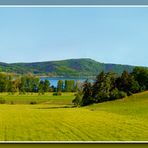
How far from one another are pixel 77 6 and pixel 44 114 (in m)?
2.01

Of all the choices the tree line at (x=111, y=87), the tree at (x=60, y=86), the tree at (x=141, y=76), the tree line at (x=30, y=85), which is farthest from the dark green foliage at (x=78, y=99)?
the tree at (x=141, y=76)

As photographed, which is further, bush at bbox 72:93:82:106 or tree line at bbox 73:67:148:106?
bush at bbox 72:93:82:106

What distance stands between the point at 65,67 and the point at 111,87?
915mm

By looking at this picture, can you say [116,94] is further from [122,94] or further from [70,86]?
[70,86]

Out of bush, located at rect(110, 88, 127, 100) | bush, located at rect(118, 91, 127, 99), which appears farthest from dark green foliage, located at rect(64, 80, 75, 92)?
bush, located at rect(118, 91, 127, 99)

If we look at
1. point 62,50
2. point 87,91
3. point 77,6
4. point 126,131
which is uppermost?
point 77,6

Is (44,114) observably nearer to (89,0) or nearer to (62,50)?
(62,50)

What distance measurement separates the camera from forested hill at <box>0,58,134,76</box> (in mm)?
9961

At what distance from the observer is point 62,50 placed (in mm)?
9969

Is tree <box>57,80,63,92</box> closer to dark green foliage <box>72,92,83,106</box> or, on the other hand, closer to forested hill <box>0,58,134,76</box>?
forested hill <box>0,58,134,76</box>

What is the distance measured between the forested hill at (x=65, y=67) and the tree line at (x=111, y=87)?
0.12 meters

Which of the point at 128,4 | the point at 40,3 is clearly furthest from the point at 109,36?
the point at 40,3

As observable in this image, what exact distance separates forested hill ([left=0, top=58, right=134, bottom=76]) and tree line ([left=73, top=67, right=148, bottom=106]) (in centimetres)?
12

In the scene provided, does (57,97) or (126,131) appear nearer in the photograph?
(126,131)
